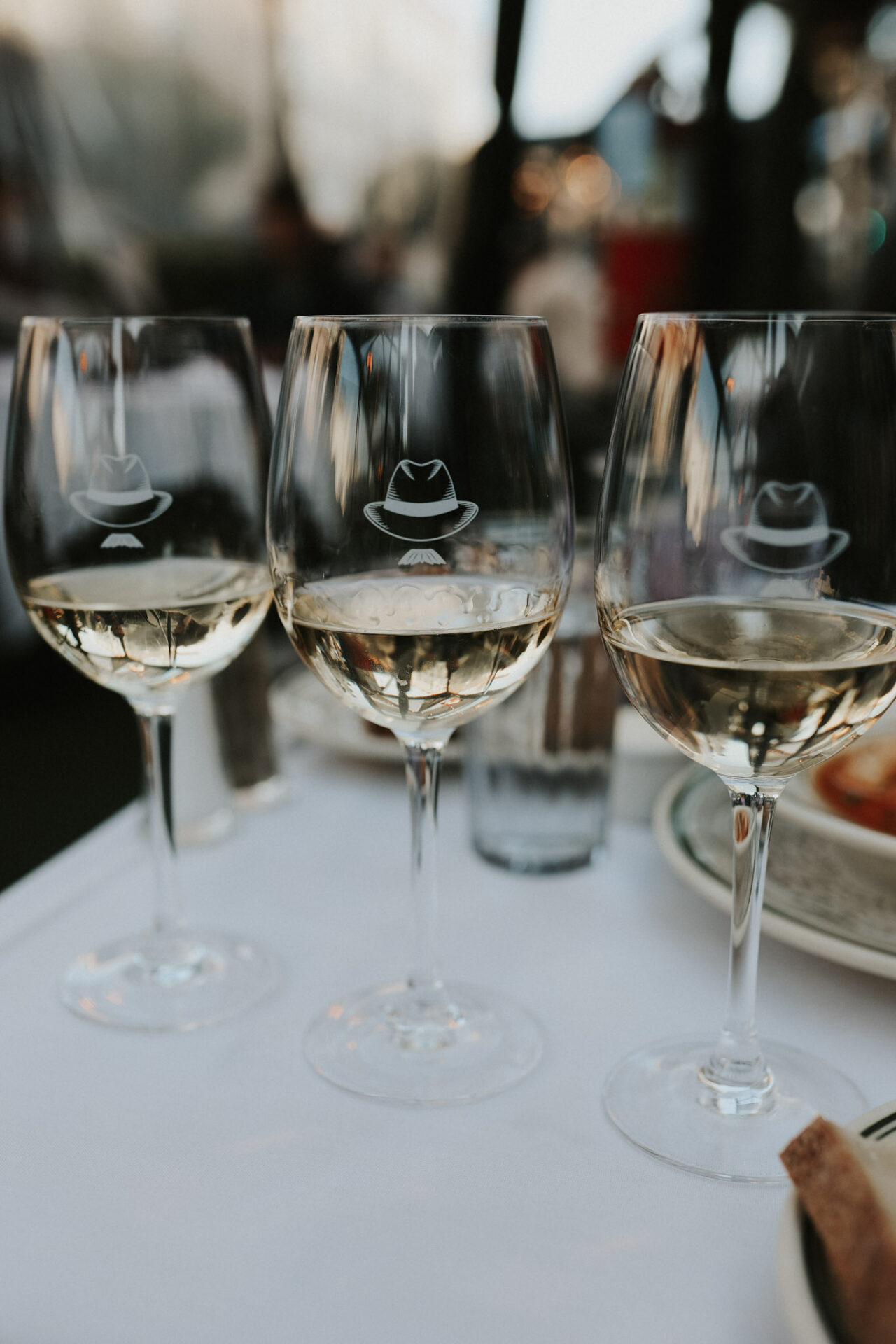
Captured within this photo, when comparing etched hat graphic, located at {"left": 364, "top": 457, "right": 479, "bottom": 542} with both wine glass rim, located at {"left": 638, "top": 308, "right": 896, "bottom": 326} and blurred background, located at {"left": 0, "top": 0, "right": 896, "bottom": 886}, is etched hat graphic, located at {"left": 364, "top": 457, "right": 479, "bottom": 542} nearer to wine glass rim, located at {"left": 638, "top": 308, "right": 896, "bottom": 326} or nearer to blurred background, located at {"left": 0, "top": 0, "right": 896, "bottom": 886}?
wine glass rim, located at {"left": 638, "top": 308, "right": 896, "bottom": 326}

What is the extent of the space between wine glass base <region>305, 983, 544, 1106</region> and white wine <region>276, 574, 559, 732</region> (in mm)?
165

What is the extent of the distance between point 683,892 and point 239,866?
11.3 inches

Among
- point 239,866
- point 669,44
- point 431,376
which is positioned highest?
point 669,44

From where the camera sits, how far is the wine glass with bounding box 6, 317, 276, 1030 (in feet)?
1.77

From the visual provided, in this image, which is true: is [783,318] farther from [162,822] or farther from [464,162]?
[464,162]

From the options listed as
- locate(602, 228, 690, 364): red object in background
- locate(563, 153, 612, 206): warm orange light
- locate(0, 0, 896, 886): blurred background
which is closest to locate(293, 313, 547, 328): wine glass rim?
locate(0, 0, 896, 886): blurred background

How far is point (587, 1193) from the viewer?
420mm

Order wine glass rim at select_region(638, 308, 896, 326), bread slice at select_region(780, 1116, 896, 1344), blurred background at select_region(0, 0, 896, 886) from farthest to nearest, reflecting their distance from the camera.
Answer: blurred background at select_region(0, 0, 896, 886) < wine glass rim at select_region(638, 308, 896, 326) < bread slice at select_region(780, 1116, 896, 1344)

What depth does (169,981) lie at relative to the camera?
0.59 m

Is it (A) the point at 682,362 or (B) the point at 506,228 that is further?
(B) the point at 506,228

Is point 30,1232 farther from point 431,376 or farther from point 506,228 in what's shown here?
point 506,228

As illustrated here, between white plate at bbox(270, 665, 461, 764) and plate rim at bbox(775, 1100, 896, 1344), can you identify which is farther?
white plate at bbox(270, 665, 461, 764)

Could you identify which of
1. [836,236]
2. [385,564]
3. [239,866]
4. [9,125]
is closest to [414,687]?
[385,564]

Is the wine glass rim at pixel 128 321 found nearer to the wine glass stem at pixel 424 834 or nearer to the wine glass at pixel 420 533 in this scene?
the wine glass at pixel 420 533
